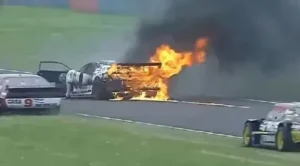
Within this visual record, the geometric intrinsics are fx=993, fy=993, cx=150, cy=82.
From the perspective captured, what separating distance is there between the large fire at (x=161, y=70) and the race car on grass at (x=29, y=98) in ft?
18.7

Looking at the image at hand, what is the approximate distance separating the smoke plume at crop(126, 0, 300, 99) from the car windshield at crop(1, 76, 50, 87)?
8844 millimetres

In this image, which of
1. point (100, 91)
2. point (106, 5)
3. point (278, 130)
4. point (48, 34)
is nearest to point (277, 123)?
point (278, 130)

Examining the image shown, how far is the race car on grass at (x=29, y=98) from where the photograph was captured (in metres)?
25.6

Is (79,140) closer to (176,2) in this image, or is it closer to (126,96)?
(126,96)

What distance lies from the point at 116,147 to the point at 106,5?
24.4 metres

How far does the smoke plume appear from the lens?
3503 cm

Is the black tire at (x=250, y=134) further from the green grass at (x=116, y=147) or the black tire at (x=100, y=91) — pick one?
the black tire at (x=100, y=91)

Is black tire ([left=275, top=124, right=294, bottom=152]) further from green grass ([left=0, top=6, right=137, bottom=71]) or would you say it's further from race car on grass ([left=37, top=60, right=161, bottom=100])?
green grass ([left=0, top=6, right=137, bottom=71])

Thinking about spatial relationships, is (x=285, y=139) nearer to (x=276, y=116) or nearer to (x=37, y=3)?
(x=276, y=116)

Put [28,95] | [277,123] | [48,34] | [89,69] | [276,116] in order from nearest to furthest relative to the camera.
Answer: [277,123] → [276,116] → [28,95] → [89,69] → [48,34]

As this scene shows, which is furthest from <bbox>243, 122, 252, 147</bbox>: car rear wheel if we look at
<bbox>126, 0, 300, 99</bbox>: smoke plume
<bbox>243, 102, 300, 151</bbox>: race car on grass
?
<bbox>126, 0, 300, 99</bbox>: smoke plume

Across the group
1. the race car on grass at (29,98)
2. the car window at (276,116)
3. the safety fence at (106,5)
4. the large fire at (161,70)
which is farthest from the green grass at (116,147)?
the safety fence at (106,5)

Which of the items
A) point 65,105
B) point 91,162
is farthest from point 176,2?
→ point 91,162

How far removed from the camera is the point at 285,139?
18.3m
